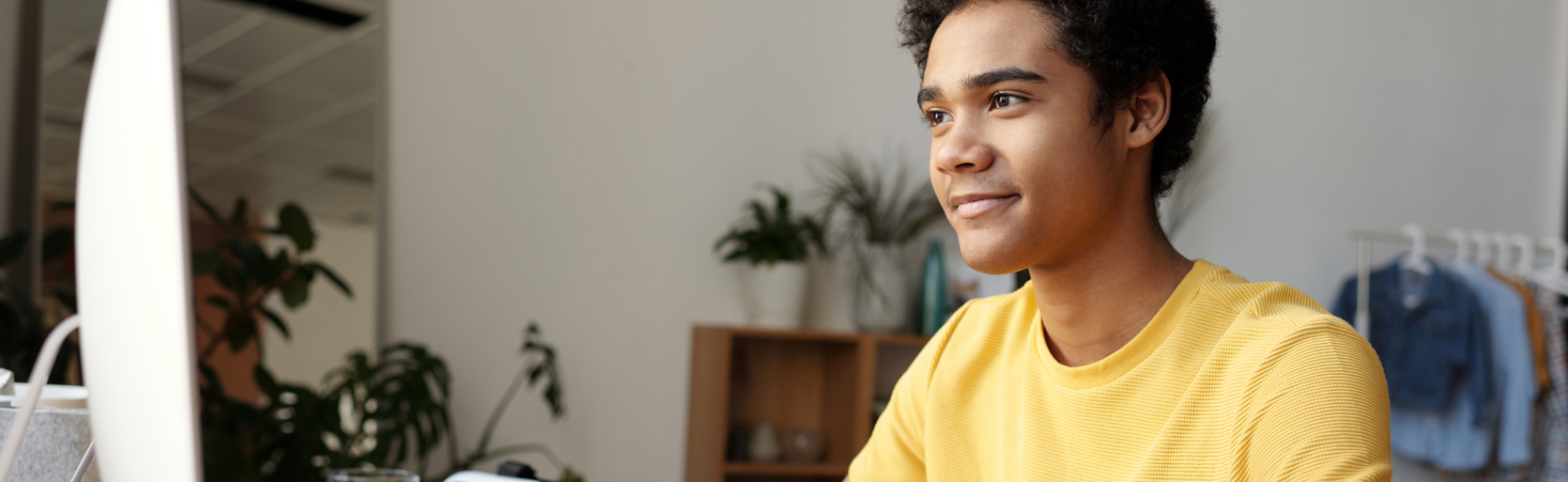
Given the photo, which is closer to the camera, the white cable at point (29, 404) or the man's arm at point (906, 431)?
the white cable at point (29, 404)

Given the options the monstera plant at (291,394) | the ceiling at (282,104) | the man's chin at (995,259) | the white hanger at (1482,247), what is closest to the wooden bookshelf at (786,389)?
the monstera plant at (291,394)

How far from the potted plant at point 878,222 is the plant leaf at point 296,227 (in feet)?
4.59

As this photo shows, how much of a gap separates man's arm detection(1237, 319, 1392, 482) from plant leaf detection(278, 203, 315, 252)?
204 centimetres

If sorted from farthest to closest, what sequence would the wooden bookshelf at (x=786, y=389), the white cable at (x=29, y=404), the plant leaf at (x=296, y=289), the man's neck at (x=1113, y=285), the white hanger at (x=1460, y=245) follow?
1. the white hanger at (x=1460, y=245)
2. the wooden bookshelf at (x=786, y=389)
3. the plant leaf at (x=296, y=289)
4. the man's neck at (x=1113, y=285)
5. the white cable at (x=29, y=404)

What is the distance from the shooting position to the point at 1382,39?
12.4ft

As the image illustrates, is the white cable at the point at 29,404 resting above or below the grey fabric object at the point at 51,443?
above

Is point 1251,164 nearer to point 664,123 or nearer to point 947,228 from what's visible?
point 947,228

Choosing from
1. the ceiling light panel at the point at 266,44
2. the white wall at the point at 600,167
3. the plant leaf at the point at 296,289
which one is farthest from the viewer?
the white wall at the point at 600,167

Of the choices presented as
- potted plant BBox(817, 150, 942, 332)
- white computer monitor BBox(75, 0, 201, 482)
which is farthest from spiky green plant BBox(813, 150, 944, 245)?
white computer monitor BBox(75, 0, 201, 482)

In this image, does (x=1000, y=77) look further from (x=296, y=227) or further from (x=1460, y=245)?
(x=1460, y=245)

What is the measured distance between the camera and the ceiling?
2.27 meters

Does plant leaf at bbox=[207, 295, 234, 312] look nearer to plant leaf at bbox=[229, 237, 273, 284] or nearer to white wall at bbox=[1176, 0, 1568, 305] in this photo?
plant leaf at bbox=[229, 237, 273, 284]

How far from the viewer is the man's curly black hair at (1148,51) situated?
0.93 metres

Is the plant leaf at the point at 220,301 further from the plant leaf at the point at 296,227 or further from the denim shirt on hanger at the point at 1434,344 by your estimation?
the denim shirt on hanger at the point at 1434,344
